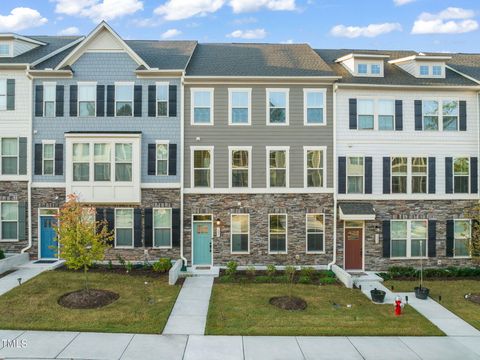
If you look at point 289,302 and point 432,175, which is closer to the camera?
point 289,302

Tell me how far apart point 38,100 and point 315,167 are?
14.0m

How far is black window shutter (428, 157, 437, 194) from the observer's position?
768 inches

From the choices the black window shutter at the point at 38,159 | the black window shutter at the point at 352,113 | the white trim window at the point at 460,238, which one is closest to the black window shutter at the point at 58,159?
the black window shutter at the point at 38,159

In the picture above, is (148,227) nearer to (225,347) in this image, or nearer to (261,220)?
(261,220)

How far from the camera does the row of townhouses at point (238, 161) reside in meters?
19.0

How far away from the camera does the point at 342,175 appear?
1925 centimetres

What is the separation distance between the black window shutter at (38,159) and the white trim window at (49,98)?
1.61 meters

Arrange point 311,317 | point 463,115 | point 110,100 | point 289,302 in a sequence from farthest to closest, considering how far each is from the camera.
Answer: point 463,115 → point 110,100 → point 289,302 → point 311,317

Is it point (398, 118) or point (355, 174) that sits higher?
point (398, 118)

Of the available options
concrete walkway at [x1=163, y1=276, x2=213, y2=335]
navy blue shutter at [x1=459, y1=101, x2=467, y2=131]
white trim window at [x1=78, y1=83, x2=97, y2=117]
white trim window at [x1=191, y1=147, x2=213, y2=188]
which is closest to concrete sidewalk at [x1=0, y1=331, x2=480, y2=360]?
concrete walkway at [x1=163, y1=276, x2=213, y2=335]

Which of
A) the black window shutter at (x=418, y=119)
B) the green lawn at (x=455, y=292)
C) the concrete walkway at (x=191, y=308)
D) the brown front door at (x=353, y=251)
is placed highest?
the black window shutter at (x=418, y=119)

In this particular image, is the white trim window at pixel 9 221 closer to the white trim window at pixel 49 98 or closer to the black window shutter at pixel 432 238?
the white trim window at pixel 49 98

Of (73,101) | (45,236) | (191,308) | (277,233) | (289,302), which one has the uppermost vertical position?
(73,101)

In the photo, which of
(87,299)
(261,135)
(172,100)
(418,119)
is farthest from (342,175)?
(87,299)
